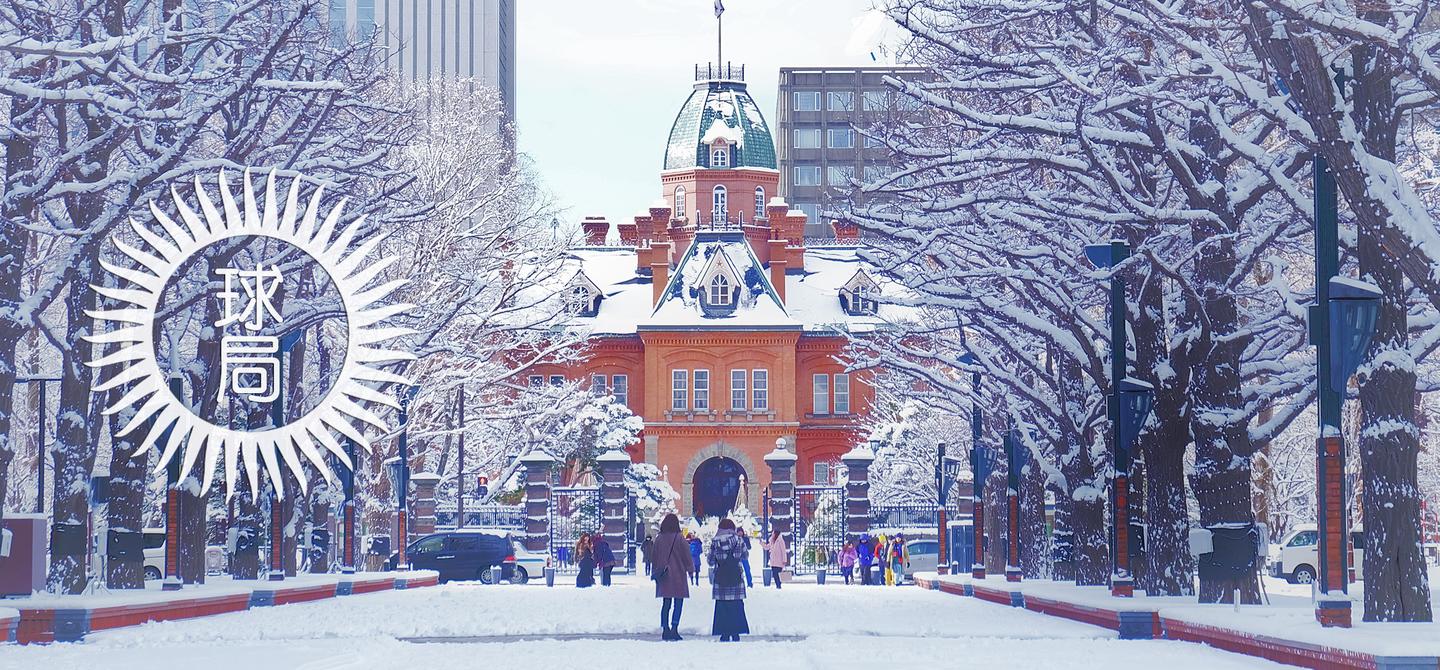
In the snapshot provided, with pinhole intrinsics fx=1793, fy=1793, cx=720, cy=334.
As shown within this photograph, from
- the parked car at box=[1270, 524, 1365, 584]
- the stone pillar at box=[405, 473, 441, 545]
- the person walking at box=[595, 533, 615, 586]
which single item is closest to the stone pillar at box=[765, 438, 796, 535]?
the person walking at box=[595, 533, 615, 586]

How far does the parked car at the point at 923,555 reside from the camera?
4897 centimetres

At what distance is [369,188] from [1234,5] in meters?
24.4

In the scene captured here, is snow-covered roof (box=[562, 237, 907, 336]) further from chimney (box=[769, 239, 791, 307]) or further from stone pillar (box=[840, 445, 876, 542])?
stone pillar (box=[840, 445, 876, 542])

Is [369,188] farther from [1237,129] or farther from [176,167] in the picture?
[1237,129]

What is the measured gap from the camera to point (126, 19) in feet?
79.6

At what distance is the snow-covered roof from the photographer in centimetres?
7650

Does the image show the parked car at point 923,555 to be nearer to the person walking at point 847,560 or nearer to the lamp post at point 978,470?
the person walking at point 847,560

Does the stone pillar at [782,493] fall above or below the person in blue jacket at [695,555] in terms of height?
above

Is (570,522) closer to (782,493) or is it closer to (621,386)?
(782,493)

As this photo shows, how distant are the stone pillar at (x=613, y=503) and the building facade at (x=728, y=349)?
2345cm

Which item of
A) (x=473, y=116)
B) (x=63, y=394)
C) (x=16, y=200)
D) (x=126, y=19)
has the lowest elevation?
(x=63, y=394)

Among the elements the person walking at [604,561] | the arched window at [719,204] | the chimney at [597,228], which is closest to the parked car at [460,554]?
the person walking at [604,561]

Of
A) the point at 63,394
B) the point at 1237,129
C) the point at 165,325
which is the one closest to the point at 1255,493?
the point at 1237,129

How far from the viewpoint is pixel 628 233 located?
9056 cm
